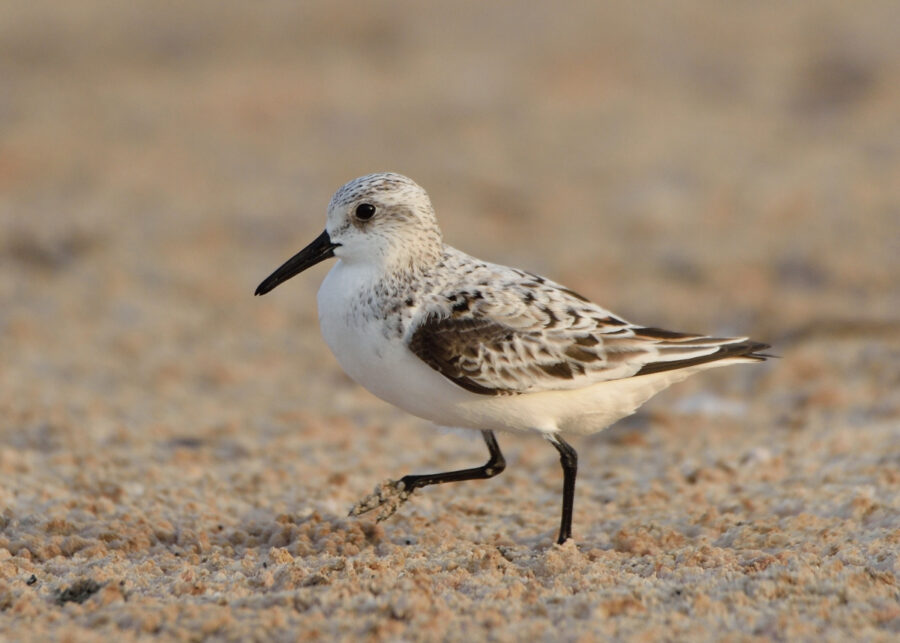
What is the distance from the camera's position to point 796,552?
4844 mm

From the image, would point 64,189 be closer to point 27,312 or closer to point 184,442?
point 27,312

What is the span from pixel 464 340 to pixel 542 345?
1.27ft

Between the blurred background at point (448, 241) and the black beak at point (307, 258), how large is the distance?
119 cm

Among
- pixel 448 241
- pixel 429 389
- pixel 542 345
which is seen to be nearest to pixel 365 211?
pixel 429 389

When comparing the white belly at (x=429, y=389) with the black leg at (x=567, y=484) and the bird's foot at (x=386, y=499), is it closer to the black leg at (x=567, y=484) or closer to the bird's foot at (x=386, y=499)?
the black leg at (x=567, y=484)

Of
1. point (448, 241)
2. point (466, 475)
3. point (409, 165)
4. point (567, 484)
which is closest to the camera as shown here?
point (567, 484)

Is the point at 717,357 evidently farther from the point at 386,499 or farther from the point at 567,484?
the point at 386,499

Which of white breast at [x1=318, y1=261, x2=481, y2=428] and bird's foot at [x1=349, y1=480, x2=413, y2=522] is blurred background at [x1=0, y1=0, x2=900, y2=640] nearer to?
bird's foot at [x1=349, y1=480, x2=413, y2=522]

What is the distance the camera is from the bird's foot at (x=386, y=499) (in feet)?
18.1

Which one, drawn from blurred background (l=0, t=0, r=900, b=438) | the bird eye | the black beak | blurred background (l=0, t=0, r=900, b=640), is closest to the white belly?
the black beak

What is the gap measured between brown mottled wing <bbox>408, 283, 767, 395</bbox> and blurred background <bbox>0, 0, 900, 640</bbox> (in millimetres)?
809

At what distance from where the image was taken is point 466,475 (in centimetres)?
567

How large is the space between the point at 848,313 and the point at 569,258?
284 cm

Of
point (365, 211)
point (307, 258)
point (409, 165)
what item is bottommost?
point (307, 258)
